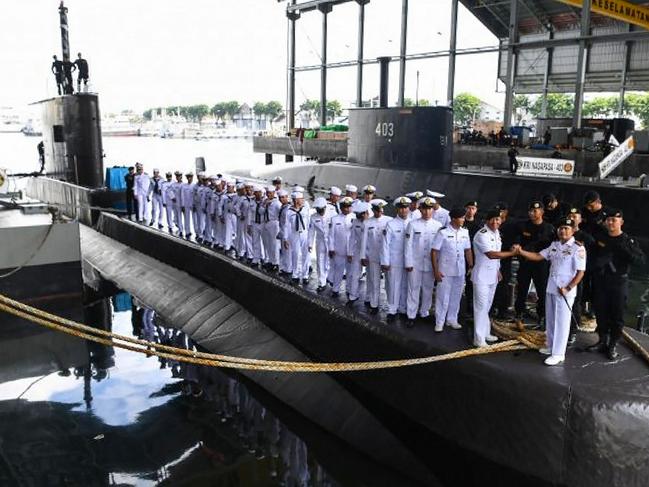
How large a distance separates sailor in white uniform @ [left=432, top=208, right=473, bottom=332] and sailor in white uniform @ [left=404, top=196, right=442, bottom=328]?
10.1 inches

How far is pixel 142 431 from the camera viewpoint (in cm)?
664

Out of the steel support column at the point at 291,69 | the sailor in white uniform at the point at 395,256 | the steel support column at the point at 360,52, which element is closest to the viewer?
the sailor in white uniform at the point at 395,256

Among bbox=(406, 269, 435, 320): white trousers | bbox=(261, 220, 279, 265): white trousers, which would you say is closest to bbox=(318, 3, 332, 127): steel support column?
bbox=(261, 220, 279, 265): white trousers

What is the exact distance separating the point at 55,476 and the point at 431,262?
13.8ft

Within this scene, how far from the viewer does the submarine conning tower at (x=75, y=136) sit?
586 inches

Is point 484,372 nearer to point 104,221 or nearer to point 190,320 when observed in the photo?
point 190,320

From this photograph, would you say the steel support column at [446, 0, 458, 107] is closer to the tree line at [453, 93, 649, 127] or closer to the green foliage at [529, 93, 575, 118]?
the tree line at [453, 93, 649, 127]

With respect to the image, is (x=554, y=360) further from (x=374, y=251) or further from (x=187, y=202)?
(x=187, y=202)

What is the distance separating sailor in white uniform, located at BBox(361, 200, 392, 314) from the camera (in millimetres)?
6980

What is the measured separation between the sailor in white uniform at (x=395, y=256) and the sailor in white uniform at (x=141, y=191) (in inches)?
349

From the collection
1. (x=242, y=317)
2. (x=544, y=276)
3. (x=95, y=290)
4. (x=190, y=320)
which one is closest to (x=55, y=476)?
(x=242, y=317)

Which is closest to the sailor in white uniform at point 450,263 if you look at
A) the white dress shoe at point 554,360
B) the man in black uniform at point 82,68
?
the white dress shoe at point 554,360

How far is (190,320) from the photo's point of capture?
9.80m

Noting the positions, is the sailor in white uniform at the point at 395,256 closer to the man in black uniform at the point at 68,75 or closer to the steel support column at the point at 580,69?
the man in black uniform at the point at 68,75
